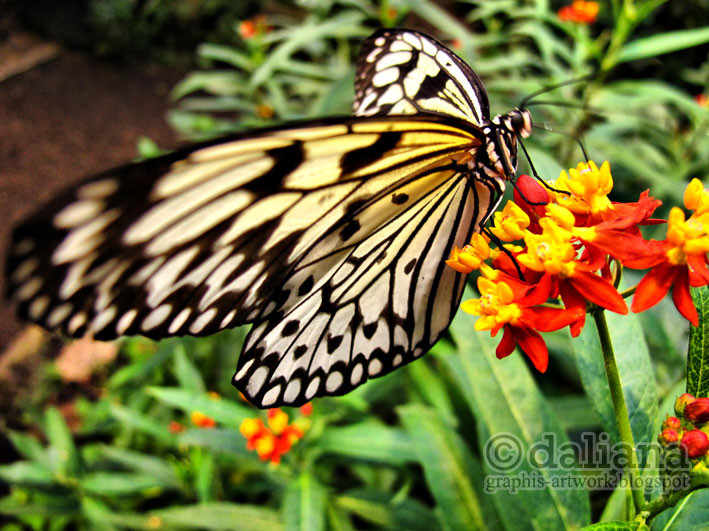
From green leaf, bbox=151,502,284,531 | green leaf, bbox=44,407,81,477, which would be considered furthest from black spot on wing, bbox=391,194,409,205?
green leaf, bbox=44,407,81,477

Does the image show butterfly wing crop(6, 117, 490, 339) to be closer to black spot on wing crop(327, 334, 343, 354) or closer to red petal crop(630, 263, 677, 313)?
black spot on wing crop(327, 334, 343, 354)

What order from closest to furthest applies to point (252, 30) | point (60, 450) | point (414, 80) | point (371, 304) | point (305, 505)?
point (371, 304), point (414, 80), point (305, 505), point (60, 450), point (252, 30)

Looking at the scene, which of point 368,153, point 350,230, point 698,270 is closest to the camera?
point 698,270

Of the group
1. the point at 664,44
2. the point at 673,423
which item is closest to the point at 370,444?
the point at 673,423

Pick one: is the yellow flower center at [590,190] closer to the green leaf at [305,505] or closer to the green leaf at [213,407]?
the green leaf at [305,505]

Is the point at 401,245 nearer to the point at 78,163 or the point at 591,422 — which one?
the point at 591,422

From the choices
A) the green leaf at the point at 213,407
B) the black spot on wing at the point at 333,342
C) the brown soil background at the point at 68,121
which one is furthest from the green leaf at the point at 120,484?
the brown soil background at the point at 68,121

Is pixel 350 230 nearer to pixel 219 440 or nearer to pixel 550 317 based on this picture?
pixel 550 317
